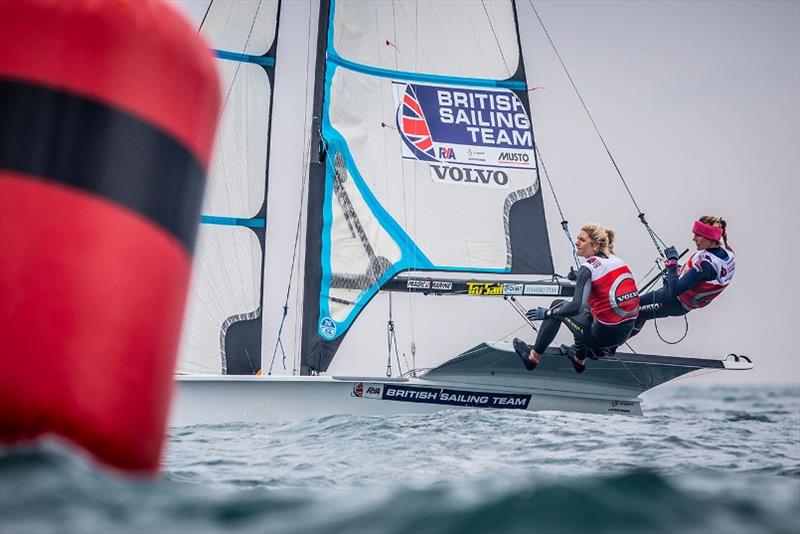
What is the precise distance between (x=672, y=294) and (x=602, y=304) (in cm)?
86

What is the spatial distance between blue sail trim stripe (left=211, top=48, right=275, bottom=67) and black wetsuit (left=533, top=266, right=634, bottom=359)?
5156 mm

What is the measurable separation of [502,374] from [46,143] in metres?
7.06

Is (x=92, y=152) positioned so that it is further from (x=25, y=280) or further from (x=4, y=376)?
(x=4, y=376)

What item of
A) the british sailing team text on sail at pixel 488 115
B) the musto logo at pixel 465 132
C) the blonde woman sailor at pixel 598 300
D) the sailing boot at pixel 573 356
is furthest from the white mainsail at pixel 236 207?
the blonde woman sailor at pixel 598 300

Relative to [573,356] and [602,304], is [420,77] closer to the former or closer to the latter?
[573,356]

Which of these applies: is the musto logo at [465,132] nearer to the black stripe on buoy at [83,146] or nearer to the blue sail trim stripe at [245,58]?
the blue sail trim stripe at [245,58]

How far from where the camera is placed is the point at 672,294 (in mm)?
8203

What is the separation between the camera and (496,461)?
5.21 metres

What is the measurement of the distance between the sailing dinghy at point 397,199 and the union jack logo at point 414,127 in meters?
0.02

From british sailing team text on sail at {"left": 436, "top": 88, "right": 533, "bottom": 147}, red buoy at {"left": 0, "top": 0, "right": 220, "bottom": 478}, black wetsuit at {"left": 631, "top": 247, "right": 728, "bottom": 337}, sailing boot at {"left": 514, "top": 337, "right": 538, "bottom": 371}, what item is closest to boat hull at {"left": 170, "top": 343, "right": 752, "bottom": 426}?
sailing boot at {"left": 514, "top": 337, "right": 538, "bottom": 371}

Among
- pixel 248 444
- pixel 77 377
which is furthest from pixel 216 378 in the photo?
pixel 77 377

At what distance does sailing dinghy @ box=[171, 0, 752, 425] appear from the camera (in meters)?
9.28

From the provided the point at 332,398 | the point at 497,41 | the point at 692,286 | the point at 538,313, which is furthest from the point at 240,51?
the point at 692,286

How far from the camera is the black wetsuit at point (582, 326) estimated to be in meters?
7.68
